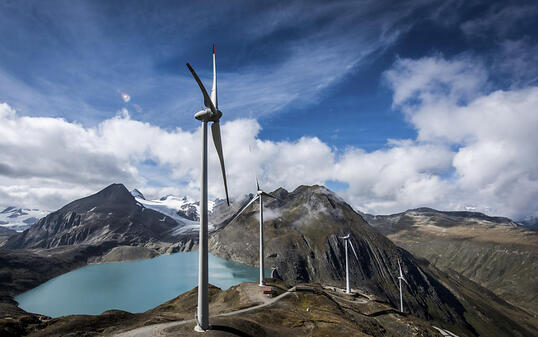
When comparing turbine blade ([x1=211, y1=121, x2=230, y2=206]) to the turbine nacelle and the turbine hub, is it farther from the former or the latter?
the turbine hub

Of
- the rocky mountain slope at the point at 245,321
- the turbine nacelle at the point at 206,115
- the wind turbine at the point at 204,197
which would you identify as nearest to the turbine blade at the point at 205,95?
the wind turbine at the point at 204,197

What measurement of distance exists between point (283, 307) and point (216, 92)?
6508cm

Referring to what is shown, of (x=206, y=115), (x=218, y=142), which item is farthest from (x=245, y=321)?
(x=206, y=115)

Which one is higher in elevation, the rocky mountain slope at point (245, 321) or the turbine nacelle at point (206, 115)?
the turbine nacelle at point (206, 115)

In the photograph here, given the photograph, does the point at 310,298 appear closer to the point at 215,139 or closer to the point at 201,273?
the point at 201,273

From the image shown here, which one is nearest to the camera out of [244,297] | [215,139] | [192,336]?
[192,336]

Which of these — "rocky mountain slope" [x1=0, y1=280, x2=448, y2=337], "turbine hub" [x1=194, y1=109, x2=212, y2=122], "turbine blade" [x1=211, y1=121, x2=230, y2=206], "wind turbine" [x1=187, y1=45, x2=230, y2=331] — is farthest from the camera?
"rocky mountain slope" [x1=0, y1=280, x2=448, y2=337]

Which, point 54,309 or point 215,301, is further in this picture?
point 54,309

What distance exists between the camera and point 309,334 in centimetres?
5800

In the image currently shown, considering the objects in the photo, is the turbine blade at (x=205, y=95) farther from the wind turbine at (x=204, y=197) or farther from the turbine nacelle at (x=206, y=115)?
the turbine nacelle at (x=206, y=115)

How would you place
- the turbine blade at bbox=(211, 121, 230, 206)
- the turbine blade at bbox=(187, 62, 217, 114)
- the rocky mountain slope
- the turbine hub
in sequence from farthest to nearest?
the rocky mountain slope → the turbine blade at bbox=(211, 121, 230, 206) → the turbine hub → the turbine blade at bbox=(187, 62, 217, 114)

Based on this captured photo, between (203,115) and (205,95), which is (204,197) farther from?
(205,95)

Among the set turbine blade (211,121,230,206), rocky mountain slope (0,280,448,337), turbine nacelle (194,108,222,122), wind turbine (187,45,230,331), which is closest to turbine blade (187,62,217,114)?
wind turbine (187,45,230,331)

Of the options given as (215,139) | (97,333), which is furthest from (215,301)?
(215,139)
